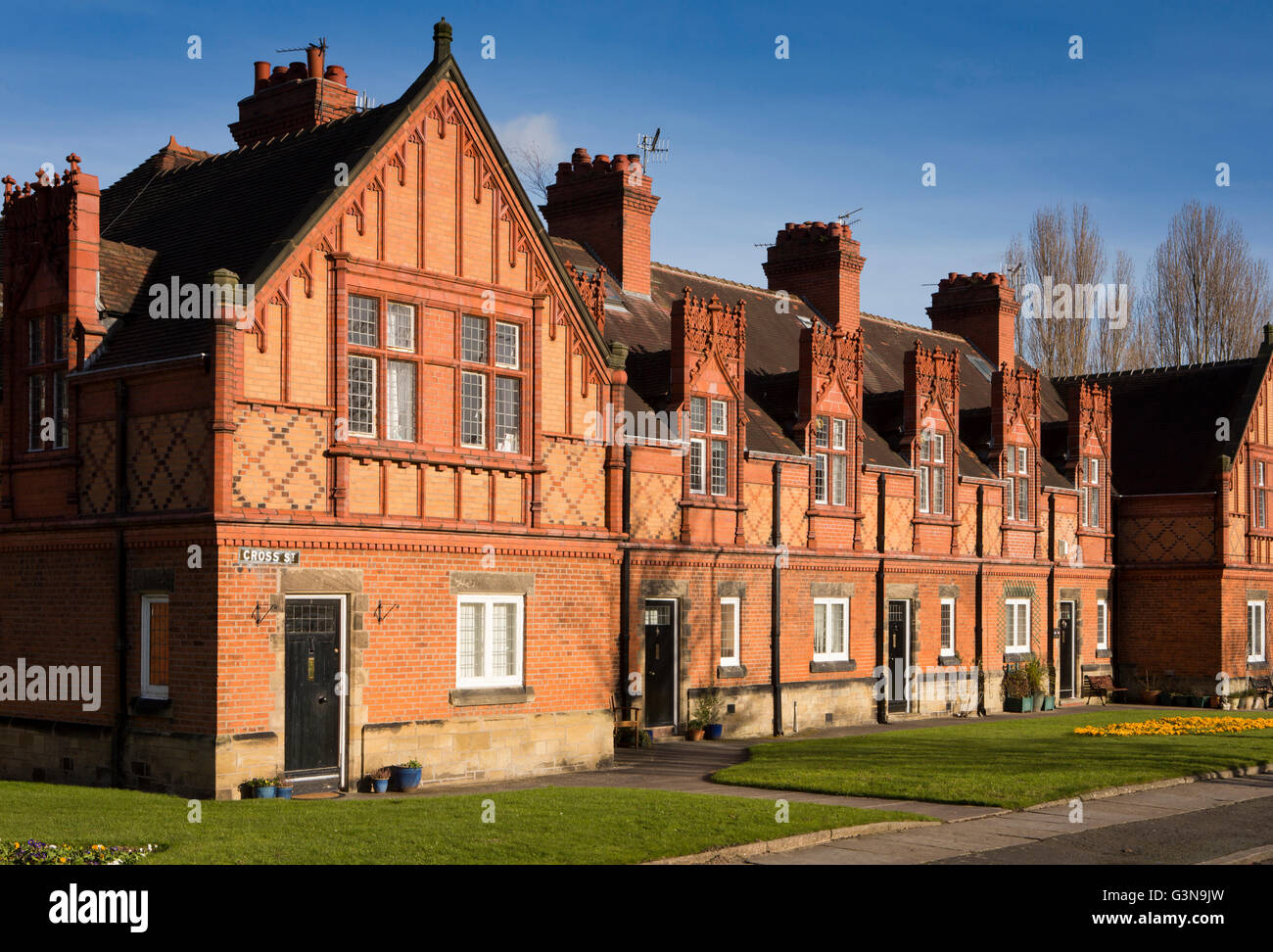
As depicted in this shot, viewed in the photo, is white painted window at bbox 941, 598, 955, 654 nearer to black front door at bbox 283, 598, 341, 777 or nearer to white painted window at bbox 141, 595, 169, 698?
black front door at bbox 283, 598, 341, 777

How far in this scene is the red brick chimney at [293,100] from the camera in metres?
26.2

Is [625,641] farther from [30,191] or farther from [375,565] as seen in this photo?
[30,191]

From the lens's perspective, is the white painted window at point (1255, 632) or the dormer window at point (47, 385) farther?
the white painted window at point (1255, 632)

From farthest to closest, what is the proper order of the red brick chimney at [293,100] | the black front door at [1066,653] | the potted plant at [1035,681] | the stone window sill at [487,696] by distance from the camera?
the black front door at [1066,653], the potted plant at [1035,681], the red brick chimney at [293,100], the stone window sill at [487,696]

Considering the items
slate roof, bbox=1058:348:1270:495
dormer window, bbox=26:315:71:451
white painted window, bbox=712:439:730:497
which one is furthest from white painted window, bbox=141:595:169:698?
slate roof, bbox=1058:348:1270:495

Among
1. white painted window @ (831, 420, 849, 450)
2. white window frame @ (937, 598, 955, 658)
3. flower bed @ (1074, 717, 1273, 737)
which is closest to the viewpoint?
flower bed @ (1074, 717, 1273, 737)

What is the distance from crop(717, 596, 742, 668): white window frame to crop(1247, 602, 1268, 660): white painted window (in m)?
20.6

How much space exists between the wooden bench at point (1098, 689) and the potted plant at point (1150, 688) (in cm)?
62

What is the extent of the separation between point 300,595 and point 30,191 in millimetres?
7737

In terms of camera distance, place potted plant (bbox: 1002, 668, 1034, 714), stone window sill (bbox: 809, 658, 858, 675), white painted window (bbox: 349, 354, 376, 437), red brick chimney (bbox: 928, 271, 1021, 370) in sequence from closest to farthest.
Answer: white painted window (bbox: 349, 354, 376, 437) < stone window sill (bbox: 809, 658, 858, 675) < potted plant (bbox: 1002, 668, 1034, 714) < red brick chimney (bbox: 928, 271, 1021, 370)

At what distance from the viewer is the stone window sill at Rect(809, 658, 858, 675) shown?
31188 mm

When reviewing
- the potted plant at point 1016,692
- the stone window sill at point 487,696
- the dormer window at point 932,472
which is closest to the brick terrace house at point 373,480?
the stone window sill at point 487,696

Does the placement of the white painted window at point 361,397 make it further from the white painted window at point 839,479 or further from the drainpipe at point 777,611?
the white painted window at point 839,479
